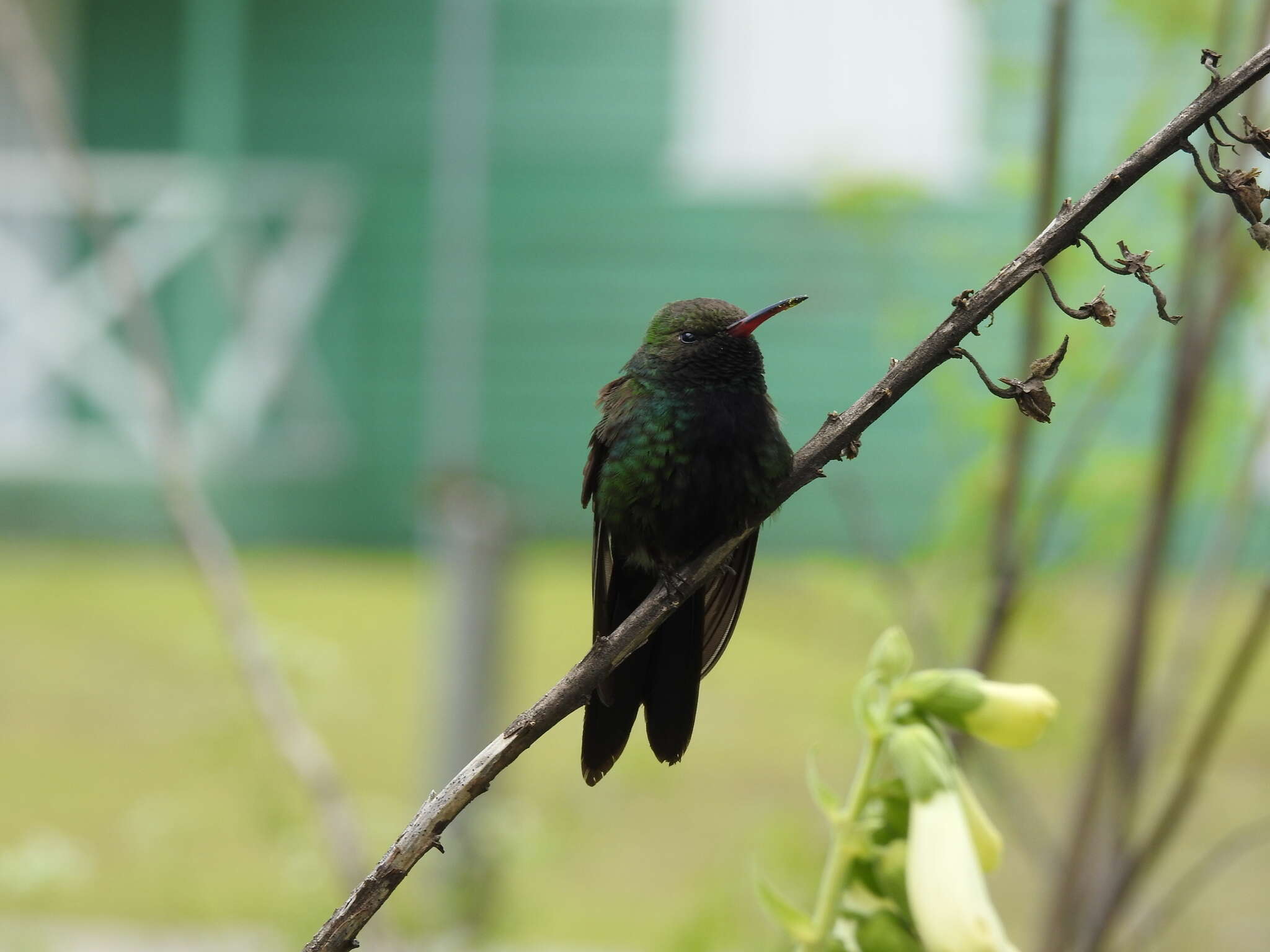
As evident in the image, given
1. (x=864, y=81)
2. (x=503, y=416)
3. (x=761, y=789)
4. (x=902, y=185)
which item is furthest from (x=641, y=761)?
(x=864, y=81)

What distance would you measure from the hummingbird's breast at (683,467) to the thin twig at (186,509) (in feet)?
1.85

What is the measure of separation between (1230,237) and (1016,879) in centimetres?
278

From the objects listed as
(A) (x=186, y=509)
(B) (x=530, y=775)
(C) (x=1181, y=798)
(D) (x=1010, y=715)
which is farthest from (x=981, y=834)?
(B) (x=530, y=775)

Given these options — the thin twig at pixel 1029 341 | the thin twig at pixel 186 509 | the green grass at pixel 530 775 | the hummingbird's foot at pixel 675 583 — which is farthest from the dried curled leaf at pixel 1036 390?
the green grass at pixel 530 775

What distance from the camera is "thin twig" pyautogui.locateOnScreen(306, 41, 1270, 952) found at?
2.71 feet

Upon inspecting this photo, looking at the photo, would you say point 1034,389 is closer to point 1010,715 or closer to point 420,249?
point 1010,715

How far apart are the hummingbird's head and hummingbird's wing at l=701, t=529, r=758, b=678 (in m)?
0.24

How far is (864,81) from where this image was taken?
375 inches

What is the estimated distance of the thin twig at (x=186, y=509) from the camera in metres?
1.94

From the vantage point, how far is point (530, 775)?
4.90m

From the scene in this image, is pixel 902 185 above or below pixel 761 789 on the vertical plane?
above

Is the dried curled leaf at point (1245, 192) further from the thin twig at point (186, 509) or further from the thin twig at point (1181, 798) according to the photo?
the thin twig at point (186, 509)

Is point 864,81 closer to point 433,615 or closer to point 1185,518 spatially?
point 1185,518

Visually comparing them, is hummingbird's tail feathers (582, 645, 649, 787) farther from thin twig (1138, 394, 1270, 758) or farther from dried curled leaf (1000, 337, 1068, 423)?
thin twig (1138, 394, 1270, 758)
